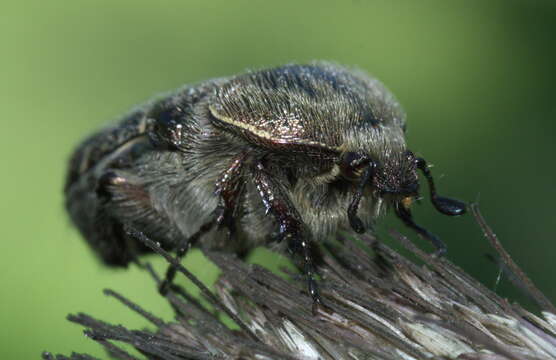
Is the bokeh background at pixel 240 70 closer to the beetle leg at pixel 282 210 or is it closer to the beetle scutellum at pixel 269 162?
the beetle scutellum at pixel 269 162

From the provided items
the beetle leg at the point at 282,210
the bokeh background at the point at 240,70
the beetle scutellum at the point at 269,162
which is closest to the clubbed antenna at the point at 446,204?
the beetle scutellum at the point at 269,162

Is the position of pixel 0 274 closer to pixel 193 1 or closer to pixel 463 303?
pixel 193 1

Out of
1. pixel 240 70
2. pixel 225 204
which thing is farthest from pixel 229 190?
pixel 240 70

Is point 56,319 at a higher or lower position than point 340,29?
lower

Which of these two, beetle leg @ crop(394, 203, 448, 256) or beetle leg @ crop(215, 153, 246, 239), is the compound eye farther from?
beetle leg @ crop(215, 153, 246, 239)

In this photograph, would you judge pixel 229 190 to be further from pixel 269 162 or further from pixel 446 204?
pixel 446 204

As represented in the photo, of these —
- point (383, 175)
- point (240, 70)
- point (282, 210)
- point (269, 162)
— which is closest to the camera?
point (383, 175)

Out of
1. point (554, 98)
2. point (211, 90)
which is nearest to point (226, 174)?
point (211, 90)
